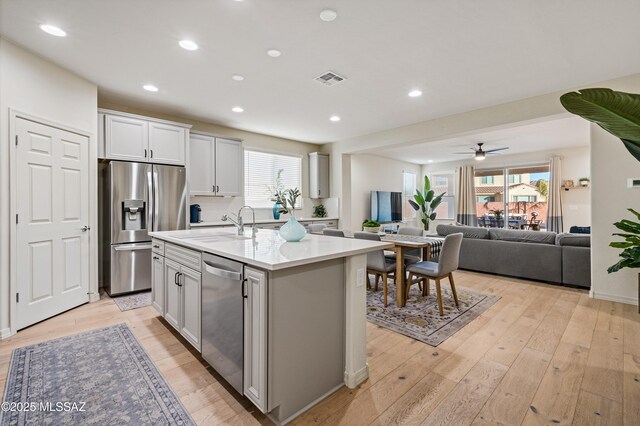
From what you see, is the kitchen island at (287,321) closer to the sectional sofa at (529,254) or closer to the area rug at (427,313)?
the area rug at (427,313)

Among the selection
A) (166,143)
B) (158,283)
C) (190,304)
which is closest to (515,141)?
(166,143)

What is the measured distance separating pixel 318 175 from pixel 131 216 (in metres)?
3.79

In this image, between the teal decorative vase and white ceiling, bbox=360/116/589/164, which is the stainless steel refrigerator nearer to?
the teal decorative vase

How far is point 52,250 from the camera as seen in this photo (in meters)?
3.16

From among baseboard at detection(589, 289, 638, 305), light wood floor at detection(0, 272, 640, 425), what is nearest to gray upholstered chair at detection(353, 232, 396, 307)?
light wood floor at detection(0, 272, 640, 425)

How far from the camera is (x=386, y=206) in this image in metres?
8.48

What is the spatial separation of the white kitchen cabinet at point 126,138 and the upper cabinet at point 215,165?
725mm

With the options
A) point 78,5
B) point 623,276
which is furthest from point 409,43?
point 623,276

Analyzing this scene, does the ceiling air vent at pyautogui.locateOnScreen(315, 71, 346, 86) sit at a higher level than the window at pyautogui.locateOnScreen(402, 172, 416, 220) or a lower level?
higher

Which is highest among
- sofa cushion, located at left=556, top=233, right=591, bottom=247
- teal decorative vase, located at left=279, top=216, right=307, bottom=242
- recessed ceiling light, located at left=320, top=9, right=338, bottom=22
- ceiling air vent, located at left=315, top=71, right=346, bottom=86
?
ceiling air vent, located at left=315, top=71, right=346, bottom=86

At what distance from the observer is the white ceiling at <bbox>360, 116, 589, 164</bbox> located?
214 inches

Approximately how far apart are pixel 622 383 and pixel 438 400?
51.0 inches

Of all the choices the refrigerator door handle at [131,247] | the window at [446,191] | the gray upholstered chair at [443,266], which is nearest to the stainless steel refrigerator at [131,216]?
the refrigerator door handle at [131,247]

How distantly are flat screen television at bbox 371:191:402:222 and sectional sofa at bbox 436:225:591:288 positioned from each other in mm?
2887
